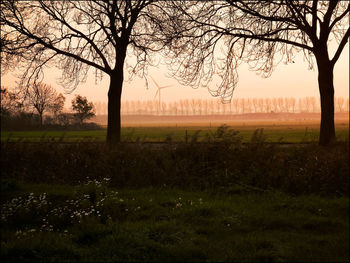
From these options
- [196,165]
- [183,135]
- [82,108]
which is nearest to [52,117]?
[82,108]

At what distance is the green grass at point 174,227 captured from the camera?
18.5 ft

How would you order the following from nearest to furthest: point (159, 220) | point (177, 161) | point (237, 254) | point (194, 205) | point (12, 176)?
point (237, 254), point (159, 220), point (194, 205), point (177, 161), point (12, 176)

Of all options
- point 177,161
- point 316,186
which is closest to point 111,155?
point 177,161

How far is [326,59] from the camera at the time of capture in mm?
17016

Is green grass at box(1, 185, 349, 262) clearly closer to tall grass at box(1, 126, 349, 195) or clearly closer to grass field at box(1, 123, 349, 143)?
tall grass at box(1, 126, 349, 195)

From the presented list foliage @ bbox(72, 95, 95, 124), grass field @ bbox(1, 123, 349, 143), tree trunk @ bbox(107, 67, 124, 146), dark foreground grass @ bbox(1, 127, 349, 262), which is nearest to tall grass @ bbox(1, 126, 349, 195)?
dark foreground grass @ bbox(1, 127, 349, 262)

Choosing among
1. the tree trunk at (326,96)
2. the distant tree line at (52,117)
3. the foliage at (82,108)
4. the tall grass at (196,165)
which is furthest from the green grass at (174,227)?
the foliage at (82,108)

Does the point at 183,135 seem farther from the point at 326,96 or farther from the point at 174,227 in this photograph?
the point at 174,227

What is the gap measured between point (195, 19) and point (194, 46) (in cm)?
129

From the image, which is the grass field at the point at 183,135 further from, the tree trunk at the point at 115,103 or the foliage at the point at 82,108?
the foliage at the point at 82,108

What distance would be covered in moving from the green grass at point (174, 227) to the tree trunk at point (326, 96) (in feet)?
28.7

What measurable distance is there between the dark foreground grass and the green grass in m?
0.02

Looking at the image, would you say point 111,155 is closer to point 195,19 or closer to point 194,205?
point 194,205

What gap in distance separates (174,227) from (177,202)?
193 cm
